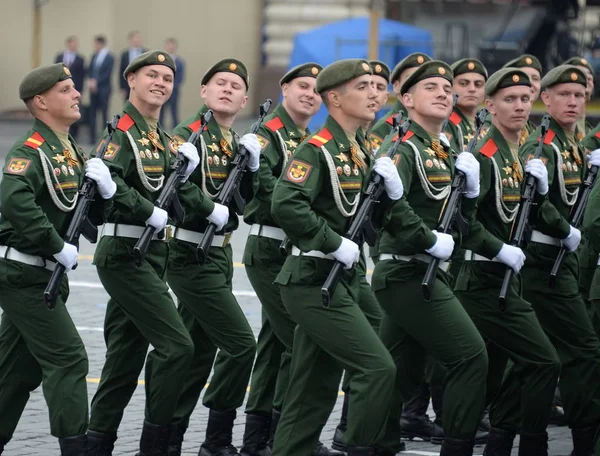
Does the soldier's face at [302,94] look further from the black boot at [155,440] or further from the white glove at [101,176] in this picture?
the black boot at [155,440]

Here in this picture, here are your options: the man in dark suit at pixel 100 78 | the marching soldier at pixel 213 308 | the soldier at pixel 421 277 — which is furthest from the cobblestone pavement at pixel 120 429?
the man in dark suit at pixel 100 78

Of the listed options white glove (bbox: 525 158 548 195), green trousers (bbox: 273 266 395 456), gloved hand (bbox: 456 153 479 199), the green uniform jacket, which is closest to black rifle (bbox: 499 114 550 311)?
white glove (bbox: 525 158 548 195)

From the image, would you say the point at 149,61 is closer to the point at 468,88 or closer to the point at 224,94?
the point at 224,94

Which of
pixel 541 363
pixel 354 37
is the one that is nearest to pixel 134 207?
pixel 541 363

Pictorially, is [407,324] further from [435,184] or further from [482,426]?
[482,426]

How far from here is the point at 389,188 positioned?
22.3 feet

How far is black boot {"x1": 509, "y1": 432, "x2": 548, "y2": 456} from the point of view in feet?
23.9

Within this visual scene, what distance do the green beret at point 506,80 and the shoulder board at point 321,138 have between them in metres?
1.25

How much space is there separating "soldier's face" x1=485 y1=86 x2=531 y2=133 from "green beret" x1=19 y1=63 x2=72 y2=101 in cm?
220

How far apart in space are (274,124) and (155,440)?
2.00m

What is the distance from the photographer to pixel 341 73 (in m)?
6.84

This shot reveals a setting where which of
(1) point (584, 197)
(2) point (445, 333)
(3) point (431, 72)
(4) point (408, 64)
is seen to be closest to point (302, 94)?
(3) point (431, 72)

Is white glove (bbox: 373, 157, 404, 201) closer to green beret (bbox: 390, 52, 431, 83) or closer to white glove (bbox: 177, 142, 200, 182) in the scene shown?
white glove (bbox: 177, 142, 200, 182)

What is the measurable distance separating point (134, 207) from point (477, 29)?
15.3 meters
